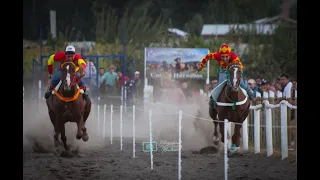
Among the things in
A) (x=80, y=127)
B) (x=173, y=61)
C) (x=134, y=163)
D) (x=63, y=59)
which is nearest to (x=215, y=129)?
(x=134, y=163)

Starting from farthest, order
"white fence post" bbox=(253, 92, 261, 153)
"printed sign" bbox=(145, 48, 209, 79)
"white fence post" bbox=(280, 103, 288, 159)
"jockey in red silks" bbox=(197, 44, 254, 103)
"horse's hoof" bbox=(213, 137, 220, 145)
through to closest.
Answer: "printed sign" bbox=(145, 48, 209, 79) < "horse's hoof" bbox=(213, 137, 220, 145) < "white fence post" bbox=(253, 92, 261, 153) < "jockey in red silks" bbox=(197, 44, 254, 103) < "white fence post" bbox=(280, 103, 288, 159)

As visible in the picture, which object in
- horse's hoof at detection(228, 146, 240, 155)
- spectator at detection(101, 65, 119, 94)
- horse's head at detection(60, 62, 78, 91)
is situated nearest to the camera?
horse's head at detection(60, 62, 78, 91)

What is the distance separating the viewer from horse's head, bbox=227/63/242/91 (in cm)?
1505

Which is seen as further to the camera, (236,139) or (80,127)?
(80,127)

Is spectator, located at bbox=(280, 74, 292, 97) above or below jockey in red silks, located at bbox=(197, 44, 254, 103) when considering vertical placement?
below

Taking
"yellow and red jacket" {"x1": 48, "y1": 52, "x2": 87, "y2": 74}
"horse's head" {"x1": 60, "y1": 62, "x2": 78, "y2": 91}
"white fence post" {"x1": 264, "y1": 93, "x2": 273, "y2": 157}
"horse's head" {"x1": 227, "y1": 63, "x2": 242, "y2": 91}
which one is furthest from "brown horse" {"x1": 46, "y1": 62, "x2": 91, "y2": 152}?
"white fence post" {"x1": 264, "y1": 93, "x2": 273, "y2": 157}

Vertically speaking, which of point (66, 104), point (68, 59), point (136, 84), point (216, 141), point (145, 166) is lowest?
point (145, 166)

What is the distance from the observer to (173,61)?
28.8 m

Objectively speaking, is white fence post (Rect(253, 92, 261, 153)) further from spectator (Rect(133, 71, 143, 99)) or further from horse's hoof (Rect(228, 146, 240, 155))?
spectator (Rect(133, 71, 143, 99))

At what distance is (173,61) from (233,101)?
44.0 feet

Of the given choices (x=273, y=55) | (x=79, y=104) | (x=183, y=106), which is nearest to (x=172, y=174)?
(x=79, y=104)

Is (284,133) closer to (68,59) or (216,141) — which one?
(216,141)

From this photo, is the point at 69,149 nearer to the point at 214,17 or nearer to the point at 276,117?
the point at 276,117

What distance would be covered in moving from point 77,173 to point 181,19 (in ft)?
173
